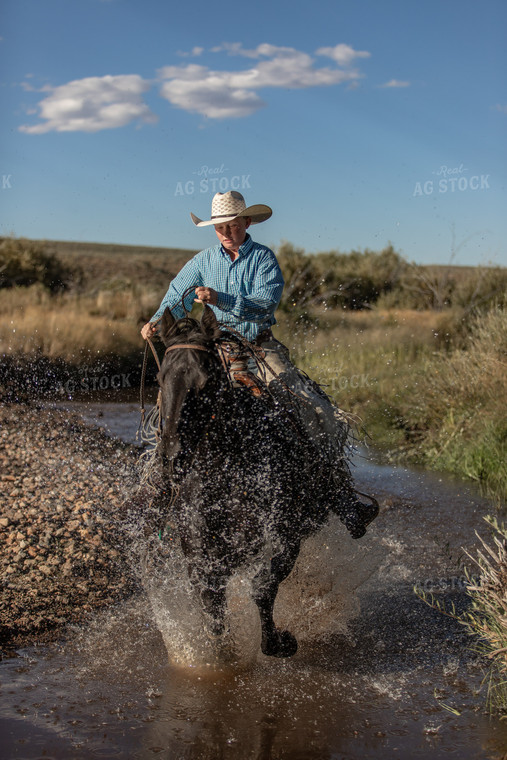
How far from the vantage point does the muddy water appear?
477cm

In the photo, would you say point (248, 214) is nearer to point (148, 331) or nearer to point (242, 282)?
point (242, 282)

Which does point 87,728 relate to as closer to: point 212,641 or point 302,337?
point 212,641

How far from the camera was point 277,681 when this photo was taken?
18.5 feet

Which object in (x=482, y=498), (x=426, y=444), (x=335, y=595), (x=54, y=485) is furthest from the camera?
(x=426, y=444)

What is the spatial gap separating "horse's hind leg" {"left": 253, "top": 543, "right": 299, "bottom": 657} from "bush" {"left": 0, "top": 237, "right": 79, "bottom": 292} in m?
24.2

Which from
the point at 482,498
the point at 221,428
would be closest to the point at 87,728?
the point at 221,428

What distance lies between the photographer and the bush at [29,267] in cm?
2916

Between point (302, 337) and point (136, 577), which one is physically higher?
point (302, 337)

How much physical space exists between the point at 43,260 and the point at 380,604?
28080 millimetres

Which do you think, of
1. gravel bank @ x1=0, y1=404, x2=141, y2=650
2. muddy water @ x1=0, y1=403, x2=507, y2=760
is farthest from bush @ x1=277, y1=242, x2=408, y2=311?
muddy water @ x1=0, y1=403, x2=507, y2=760

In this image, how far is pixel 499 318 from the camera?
1403 centimetres

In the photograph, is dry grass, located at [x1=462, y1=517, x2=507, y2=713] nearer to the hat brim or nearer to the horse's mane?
the horse's mane

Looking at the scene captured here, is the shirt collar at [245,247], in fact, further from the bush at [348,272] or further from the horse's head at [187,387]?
the bush at [348,272]

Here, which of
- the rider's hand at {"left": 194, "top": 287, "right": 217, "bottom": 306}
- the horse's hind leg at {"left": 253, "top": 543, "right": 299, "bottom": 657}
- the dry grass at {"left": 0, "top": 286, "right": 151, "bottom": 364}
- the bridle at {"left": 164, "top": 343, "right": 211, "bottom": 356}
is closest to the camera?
the bridle at {"left": 164, "top": 343, "right": 211, "bottom": 356}
